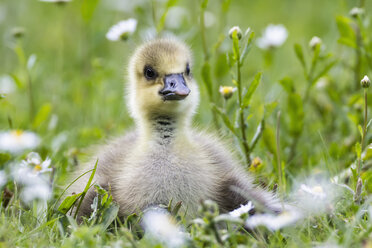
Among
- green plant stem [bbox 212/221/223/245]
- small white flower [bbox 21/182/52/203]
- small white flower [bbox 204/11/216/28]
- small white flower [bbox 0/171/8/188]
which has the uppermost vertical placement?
small white flower [bbox 204/11/216/28]

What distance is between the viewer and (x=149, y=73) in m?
2.94

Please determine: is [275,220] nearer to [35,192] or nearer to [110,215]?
[110,215]

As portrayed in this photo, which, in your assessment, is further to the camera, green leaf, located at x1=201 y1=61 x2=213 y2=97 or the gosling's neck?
green leaf, located at x1=201 y1=61 x2=213 y2=97

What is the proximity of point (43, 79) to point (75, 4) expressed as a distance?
873 mm

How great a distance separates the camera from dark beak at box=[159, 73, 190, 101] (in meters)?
2.71

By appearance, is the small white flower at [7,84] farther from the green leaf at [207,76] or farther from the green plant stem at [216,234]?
the green plant stem at [216,234]

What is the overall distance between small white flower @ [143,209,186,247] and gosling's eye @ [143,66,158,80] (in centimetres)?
68

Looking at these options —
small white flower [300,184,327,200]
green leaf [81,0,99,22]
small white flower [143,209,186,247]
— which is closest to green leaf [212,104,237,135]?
small white flower [300,184,327,200]

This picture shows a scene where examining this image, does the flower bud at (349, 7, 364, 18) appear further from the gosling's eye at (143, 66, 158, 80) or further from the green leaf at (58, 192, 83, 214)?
the green leaf at (58, 192, 83, 214)

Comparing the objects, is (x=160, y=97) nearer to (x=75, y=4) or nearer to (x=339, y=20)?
(x=339, y=20)

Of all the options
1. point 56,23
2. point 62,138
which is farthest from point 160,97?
point 56,23

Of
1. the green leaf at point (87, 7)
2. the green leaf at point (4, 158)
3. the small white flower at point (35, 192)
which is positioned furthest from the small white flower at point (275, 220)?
the green leaf at point (87, 7)

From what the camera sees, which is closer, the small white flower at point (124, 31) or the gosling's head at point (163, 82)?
the gosling's head at point (163, 82)

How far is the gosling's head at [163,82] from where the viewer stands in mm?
2788
